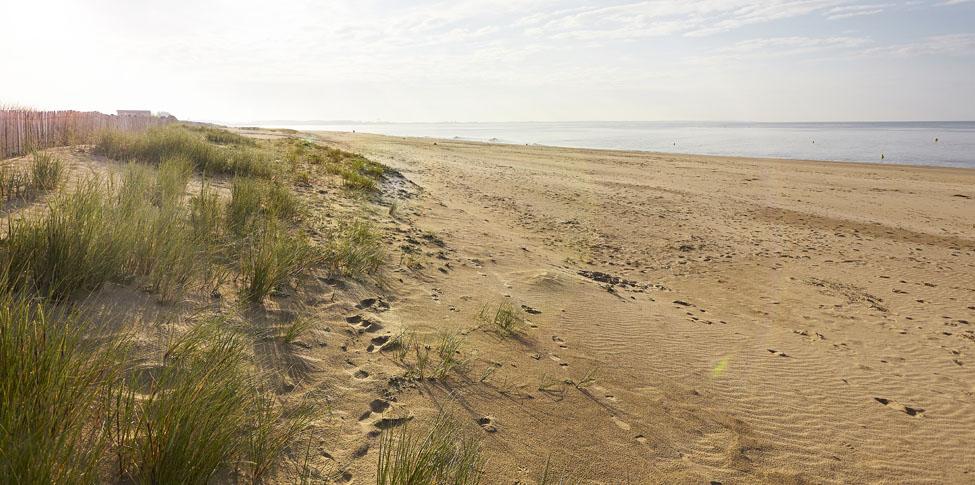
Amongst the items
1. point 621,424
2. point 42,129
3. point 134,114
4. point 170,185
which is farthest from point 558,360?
point 134,114

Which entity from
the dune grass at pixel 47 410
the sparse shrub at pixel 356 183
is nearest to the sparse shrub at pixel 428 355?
the dune grass at pixel 47 410

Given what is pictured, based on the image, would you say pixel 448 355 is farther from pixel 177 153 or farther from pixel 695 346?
pixel 177 153

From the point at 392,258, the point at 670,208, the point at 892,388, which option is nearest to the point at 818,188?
the point at 670,208

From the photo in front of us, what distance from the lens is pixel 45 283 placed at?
10.9 ft

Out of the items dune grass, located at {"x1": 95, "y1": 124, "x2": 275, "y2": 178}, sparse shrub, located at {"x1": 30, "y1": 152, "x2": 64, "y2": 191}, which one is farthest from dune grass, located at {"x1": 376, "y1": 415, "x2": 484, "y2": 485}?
dune grass, located at {"x1": 95, "y1": 124, "x2": 275, "y2": 178}

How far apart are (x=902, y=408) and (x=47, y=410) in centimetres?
640

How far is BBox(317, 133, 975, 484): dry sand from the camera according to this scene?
3562 millimetres

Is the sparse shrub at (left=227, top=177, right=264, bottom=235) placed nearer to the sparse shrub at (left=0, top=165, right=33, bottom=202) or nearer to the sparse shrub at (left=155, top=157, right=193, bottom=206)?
the sparse shrub at (left=155, top=157, right=193, bottom=206)

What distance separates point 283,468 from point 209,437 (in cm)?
49

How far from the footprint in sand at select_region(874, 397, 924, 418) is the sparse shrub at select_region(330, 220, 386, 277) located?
215 inches

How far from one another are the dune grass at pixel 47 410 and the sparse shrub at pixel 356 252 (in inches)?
132

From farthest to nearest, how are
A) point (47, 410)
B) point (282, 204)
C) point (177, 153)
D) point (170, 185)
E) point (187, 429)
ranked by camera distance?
1. point (177, 153)
2. point (282, 204)
3. point (170, 185)
4. point (187, 429)
5. point (47, 410)

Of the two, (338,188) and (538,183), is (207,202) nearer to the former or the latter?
(338,188)

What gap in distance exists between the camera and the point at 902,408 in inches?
189
